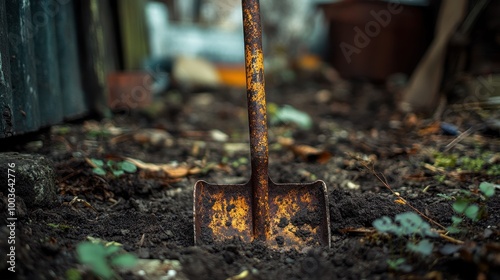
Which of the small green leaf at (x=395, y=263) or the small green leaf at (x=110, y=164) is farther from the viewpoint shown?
the small green leaf at (x=110, y=164)

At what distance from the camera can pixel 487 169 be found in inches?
96.0

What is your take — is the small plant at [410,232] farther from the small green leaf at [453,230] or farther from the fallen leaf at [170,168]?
the fallen leaf at [170,168]

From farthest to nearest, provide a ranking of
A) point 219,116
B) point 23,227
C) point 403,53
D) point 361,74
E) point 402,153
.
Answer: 1. point 361,74
2. point 403,53
3. point 219,116
4. point 402,153
5. point 23,227

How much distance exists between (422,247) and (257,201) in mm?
697

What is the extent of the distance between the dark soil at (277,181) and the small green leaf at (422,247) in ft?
0.13

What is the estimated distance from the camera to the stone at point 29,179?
1.81 meters

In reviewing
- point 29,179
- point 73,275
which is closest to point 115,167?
point 29,179

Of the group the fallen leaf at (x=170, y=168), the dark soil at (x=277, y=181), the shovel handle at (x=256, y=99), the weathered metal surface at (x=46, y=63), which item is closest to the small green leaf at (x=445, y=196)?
the dark soil at (x=277, y=181)

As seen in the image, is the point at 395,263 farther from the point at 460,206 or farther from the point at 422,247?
the point at 460,206

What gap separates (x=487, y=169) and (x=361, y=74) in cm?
396

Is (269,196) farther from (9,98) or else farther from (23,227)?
(9,98)

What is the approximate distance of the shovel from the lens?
1.92 metres

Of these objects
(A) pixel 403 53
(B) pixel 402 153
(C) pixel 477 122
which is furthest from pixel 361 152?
(A) pixel 403 53

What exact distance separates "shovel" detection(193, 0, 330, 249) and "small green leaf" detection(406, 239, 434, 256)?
0.42 meters
